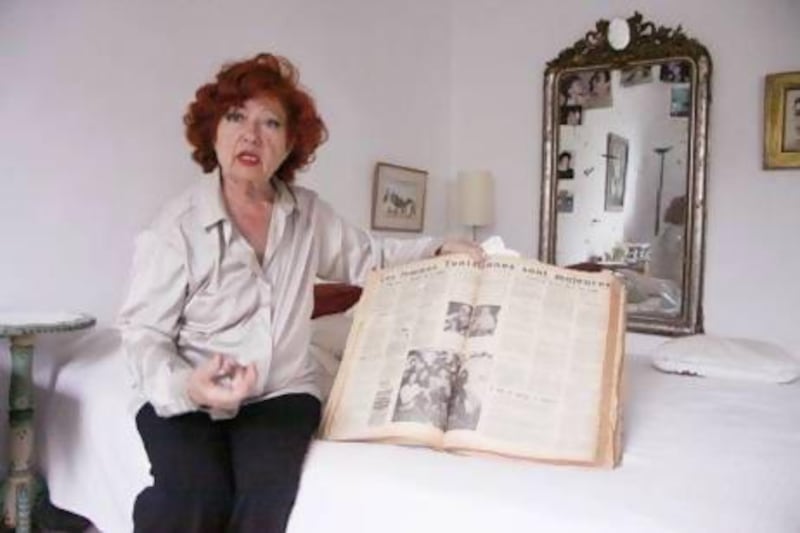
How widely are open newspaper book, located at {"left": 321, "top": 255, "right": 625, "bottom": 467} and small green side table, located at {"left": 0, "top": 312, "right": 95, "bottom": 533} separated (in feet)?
2.55

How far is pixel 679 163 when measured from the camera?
2727mm

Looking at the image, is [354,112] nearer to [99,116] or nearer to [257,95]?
[99,116]

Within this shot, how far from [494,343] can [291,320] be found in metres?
0.37

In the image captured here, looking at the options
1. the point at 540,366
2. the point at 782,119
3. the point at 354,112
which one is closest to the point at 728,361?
the point at 540,366

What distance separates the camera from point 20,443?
1591 mm

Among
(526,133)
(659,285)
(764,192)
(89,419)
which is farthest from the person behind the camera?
(526,133)

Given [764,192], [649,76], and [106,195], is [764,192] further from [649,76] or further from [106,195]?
[106,195]

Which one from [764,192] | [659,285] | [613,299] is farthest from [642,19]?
[613,299]

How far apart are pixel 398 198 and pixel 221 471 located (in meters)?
2.05

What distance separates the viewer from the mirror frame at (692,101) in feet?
8.73

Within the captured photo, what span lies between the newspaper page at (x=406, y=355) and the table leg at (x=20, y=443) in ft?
2.61

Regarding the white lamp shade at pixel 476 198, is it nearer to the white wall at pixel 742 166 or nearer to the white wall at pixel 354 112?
the white wall at pixel 354 112

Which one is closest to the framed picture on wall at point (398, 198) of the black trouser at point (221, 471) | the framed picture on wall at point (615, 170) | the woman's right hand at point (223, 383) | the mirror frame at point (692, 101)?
the mirror frame at point (692, 101)

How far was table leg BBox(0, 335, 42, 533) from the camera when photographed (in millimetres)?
1564
